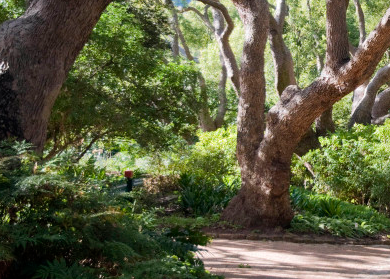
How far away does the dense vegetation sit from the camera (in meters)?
3.34

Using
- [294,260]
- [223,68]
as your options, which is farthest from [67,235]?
[223,68]

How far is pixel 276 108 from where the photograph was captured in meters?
9.61

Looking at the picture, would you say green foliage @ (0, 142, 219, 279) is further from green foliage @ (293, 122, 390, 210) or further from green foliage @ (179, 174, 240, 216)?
green foliage @ (293, 122, 390, 210)

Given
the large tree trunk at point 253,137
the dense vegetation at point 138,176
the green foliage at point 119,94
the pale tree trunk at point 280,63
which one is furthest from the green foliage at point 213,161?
the large tree trunk at point 253,137

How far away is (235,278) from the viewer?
642 cm

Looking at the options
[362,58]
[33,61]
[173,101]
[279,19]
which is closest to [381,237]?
[362,58]

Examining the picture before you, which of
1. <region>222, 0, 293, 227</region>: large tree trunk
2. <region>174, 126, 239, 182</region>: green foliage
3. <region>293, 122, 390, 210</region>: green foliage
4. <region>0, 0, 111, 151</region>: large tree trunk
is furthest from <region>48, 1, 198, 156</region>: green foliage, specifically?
<region>0, 0, 111, 151</region>: large tree trunk

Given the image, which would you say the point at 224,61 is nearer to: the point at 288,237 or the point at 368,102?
the point at 368,102

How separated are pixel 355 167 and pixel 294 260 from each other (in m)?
5.50

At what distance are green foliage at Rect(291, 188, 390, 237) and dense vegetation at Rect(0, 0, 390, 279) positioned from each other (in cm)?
3

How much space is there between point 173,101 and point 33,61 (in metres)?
8.24

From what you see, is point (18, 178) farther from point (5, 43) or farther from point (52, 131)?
point (52, 131)

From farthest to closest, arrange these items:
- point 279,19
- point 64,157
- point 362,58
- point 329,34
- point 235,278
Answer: point 279,19 < point 329,34 < point 362,58 < point 235,278 < point 64,157

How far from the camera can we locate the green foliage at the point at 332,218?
394 inches
